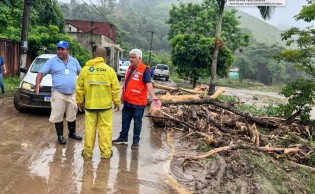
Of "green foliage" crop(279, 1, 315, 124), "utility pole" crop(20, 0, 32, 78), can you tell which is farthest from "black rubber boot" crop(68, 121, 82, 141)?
"utility pole" crop(20, 0, 32, 78)

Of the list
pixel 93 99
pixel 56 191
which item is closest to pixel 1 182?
pixel 56 191

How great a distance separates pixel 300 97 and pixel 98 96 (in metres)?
7.36

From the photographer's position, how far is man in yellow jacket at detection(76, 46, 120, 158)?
5.67 metres

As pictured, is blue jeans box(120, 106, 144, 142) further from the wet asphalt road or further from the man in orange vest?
the wet asphalt road

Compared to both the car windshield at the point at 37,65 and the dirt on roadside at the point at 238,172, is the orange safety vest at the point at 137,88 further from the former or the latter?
the car windshield at the point at 37,65

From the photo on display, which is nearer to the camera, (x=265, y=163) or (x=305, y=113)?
(x=265, y=163)

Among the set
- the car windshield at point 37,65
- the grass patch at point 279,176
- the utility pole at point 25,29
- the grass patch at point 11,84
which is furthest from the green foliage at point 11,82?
the grass patch at point 279,176

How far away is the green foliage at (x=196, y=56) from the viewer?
85.7ft

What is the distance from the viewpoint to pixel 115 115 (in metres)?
10.5

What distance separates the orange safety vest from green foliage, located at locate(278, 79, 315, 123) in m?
6.01

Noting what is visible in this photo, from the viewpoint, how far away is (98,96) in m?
5.70

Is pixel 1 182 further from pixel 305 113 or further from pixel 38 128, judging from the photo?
pixel 305 113

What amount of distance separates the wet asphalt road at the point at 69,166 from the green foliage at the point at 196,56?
63.2 ft

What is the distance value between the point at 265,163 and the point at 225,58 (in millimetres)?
20194
